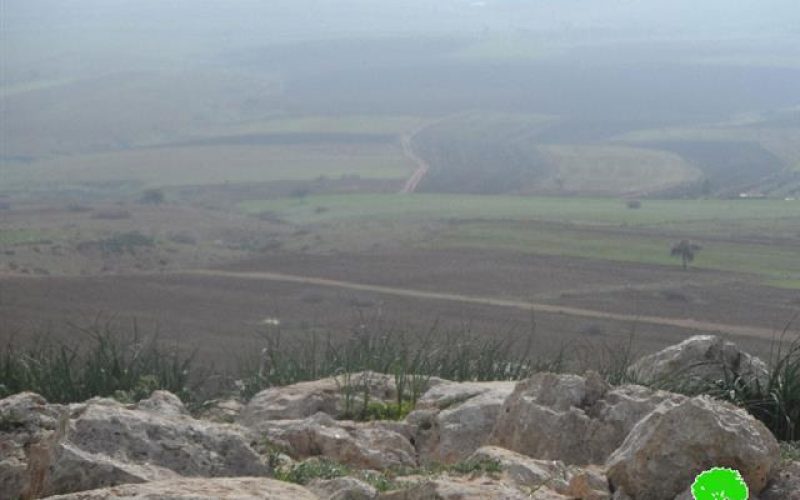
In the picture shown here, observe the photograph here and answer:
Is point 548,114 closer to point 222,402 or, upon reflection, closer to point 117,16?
point 117,16

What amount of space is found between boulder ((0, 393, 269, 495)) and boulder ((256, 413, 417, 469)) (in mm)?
921

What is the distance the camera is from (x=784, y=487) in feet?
20.8

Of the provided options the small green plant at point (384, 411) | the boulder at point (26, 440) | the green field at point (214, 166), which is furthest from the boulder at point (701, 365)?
the green field at point (214, 166)

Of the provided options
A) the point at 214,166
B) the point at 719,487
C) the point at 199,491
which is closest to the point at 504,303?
the point at 199,491

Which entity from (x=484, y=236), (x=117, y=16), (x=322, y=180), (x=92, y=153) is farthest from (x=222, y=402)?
(x=117, y=16)

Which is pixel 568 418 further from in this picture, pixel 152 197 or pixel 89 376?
pixel 152 197

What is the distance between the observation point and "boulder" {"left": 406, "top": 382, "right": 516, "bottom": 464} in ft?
26.5

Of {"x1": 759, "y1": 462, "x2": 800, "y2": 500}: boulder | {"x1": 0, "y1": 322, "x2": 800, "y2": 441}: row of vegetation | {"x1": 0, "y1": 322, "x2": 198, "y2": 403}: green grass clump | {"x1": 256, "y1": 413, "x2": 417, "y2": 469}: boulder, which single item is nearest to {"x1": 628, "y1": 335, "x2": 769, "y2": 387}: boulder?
{"x1": 0, "y1": 322, "x2": 800, "y2": 441}: row of vegetation

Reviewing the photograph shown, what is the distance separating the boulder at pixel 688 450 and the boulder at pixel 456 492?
0.36 meters

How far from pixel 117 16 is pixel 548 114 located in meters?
74.2

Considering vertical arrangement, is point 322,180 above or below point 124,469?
below

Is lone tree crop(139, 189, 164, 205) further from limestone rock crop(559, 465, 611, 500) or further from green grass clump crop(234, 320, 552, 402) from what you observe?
limestone rock crop(559, 465, 611, 500)

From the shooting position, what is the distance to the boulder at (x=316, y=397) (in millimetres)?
9281

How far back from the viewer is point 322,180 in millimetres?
72625
